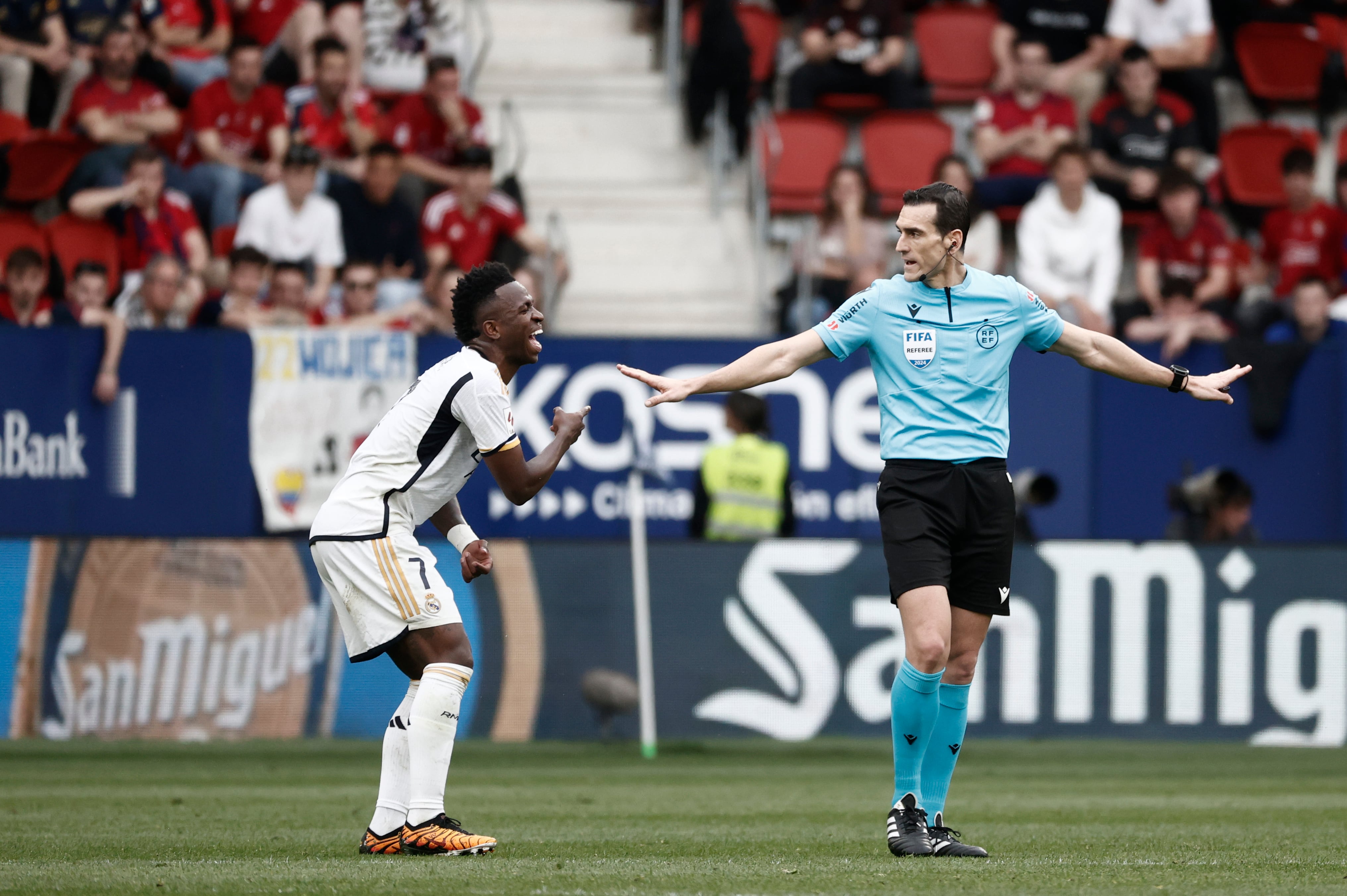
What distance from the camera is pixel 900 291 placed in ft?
22.7

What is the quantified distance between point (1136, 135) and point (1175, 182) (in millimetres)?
1006

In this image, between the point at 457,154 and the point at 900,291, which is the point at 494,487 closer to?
the point at 457,154

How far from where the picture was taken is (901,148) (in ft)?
58.5

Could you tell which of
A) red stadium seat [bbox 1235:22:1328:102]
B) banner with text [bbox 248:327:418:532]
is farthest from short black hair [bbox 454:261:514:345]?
red stadium seat [bbox 1235:22:1328:102]

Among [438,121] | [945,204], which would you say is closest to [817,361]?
[945,204]

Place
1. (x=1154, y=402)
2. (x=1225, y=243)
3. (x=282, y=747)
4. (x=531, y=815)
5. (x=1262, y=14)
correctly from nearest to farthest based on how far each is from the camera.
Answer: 1. (x=531, y=815)
2. (x=282, y=747)
3. (x=1154, y=402)
4. (x=1225, y=243)
5. (x=1262, y=14)

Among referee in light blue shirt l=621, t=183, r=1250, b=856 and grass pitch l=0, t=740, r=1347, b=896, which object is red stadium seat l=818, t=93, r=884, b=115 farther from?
referee in light blue shirt l=621, t=183, r=1250, b=856

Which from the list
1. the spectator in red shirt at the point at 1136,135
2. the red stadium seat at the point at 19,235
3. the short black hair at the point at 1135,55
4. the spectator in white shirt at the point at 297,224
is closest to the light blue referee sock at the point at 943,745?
the spectator in white shirt at the point at 297,224

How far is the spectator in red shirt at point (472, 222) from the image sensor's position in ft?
52.6

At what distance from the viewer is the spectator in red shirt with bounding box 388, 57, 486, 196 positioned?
55.6 feet

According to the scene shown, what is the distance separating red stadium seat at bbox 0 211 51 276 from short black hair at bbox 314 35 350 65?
2829mm

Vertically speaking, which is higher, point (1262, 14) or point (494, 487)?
point (1262, 14)

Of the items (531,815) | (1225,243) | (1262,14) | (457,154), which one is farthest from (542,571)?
(1262,14)

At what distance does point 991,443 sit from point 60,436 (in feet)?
32.0
